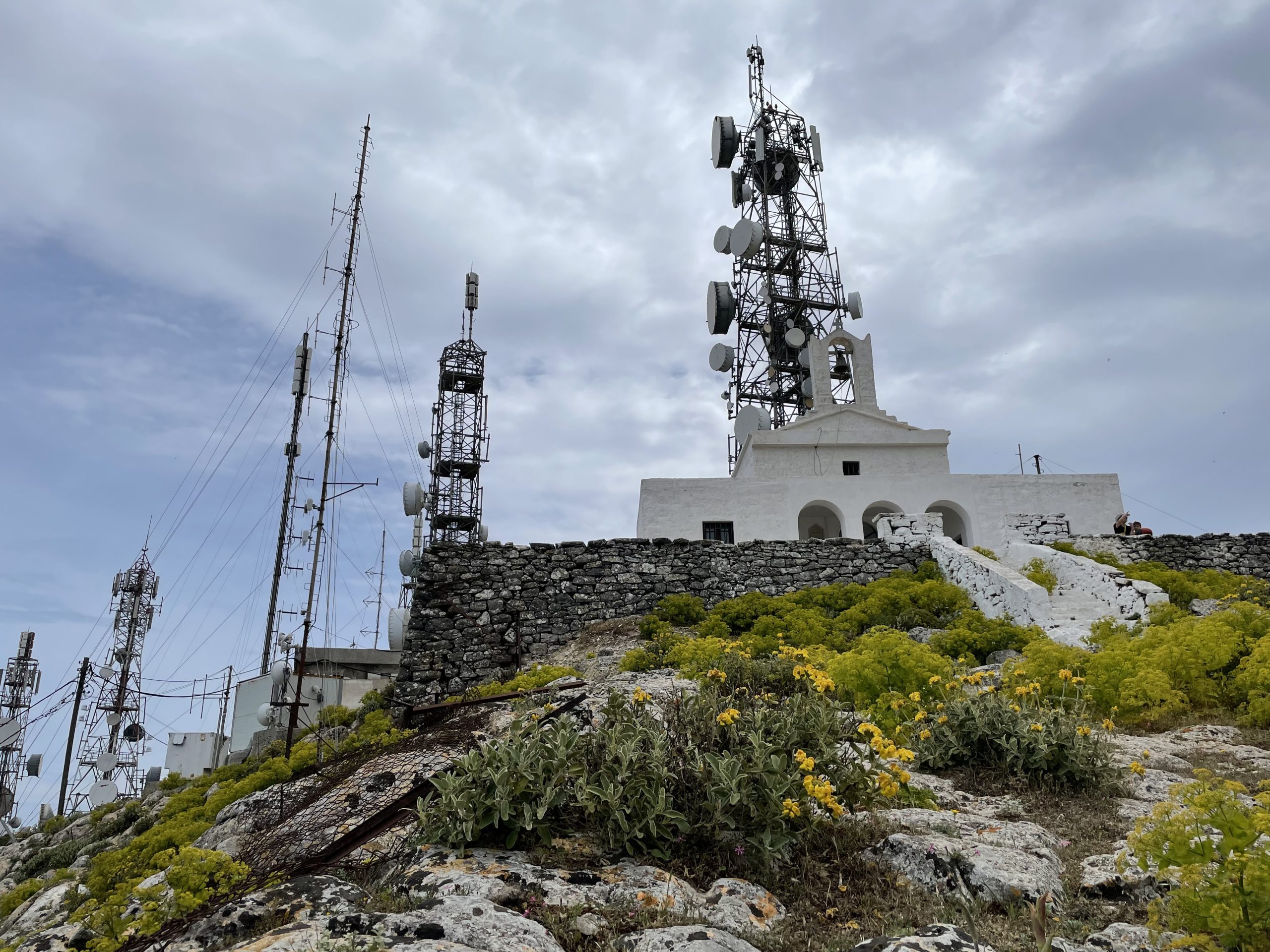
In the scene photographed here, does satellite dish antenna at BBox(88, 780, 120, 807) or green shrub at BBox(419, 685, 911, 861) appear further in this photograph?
satellite dish antenna at BBox(88, 780, 120, 807)

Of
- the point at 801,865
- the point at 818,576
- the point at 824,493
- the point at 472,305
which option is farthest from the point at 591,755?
the point at 472,305

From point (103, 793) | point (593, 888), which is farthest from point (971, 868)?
point (103, 793)

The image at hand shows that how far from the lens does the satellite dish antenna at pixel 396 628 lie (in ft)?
81.5

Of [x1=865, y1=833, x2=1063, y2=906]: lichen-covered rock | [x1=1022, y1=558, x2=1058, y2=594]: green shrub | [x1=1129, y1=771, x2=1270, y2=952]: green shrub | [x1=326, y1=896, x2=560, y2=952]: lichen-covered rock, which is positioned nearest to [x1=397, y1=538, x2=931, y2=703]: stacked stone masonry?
[x1=1022, y1=558, x2=1058, y2=594]: green shrub

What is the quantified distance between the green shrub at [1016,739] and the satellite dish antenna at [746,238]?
86.7 feet

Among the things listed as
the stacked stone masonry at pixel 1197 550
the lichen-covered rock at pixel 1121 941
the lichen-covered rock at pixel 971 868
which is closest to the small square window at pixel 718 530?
the stacked stone masonry at pixel 1197 550

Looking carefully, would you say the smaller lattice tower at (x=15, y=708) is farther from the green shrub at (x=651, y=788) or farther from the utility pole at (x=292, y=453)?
the green shrub at (x=651, y=788)

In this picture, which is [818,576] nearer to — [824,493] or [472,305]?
[824,493]

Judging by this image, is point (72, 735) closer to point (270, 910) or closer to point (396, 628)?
point (396, 628)

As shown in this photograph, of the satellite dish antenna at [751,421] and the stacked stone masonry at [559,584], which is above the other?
the satellite dish antenna at [751,421]

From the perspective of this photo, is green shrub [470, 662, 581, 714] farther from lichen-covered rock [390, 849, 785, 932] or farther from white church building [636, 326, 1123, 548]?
white church building [636, 326, 1123, 548]

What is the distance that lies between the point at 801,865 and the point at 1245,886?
7.09ft

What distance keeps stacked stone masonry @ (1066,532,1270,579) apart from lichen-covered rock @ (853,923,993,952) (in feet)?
63.2

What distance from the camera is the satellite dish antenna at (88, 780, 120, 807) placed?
28234 millimetres
